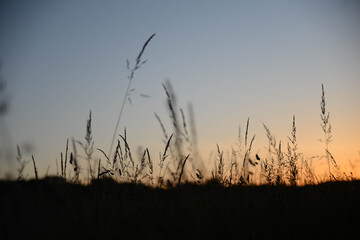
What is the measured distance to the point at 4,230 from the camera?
1899mm

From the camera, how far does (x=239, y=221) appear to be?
7.86ft

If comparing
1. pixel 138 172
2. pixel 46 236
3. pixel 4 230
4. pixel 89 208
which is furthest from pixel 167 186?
pixel 4 230

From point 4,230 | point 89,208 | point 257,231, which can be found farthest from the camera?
point 89,208

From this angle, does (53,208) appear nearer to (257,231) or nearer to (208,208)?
(208,208)

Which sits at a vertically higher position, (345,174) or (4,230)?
(345,174)

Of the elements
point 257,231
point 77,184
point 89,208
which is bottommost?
point 257,231

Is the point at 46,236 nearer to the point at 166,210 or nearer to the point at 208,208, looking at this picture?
the point at 166,210

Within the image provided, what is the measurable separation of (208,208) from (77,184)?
4.07ft

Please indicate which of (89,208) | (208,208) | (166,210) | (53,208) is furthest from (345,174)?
(53,208)

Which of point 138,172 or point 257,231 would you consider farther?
point 138,172

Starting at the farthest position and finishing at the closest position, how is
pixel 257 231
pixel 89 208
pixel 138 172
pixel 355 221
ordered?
pixel 138 172, pixel 89 208, pixel 355 221, pixel 257 231

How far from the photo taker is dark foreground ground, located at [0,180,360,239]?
1.97 meters

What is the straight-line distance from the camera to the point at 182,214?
8.20 feet

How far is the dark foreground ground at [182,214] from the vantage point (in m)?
1.97
